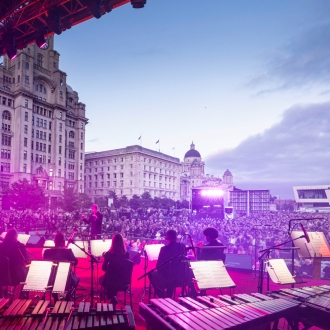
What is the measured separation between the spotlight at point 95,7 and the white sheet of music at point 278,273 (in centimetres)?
853

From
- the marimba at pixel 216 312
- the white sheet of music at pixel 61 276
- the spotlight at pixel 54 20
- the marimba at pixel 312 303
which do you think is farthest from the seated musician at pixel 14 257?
the spotlight at pixel 54 20

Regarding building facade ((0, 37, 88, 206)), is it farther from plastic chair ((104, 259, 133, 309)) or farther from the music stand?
the music stand

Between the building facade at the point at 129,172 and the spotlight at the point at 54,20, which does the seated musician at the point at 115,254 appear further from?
A: the building facade at the point at 129,172

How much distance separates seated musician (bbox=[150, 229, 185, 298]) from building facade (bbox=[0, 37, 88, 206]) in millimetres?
53174

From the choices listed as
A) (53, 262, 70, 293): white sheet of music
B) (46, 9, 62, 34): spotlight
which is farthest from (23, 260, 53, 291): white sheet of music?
(46, 9, 62, 34): spotlight

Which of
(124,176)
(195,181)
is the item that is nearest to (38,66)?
(124,176)

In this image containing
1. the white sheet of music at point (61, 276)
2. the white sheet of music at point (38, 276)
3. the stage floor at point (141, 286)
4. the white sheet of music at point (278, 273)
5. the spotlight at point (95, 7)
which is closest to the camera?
the white sheet of music at point (38, 276)

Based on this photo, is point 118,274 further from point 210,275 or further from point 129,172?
point 129,172

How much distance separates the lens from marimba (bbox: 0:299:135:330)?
11.1ft

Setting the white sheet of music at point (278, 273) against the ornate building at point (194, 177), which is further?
the ornate building at point (194, 177)

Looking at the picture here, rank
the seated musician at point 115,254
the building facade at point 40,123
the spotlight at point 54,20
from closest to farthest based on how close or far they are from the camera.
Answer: the seated musician at point 115,254 < the spotlight at point 54,20 < the building facade at point 40,123

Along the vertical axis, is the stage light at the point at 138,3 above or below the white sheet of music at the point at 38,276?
above

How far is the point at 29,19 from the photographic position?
8.94m

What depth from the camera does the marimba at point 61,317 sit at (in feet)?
11.1
